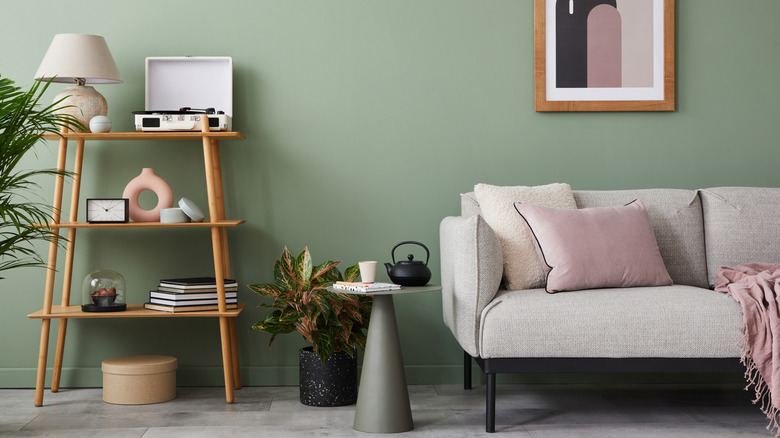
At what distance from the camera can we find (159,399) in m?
2.87

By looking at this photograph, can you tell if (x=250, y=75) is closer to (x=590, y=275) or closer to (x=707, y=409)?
(x=590, y=275)

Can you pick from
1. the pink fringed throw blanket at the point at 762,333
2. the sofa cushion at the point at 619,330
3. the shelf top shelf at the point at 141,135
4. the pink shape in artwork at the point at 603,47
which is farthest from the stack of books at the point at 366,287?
the pink shape in artwork at the point at 603,47

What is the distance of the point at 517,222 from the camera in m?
2.80

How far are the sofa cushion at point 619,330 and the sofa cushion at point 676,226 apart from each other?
0.57 meters

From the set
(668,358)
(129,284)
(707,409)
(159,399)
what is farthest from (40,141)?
(707,409)

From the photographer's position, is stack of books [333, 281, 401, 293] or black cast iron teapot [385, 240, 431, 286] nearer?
stack of books [333, 281, 401, 293]

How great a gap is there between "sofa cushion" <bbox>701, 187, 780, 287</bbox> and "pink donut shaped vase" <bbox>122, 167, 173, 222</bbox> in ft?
7.46

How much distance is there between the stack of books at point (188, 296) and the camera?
9.43 feet

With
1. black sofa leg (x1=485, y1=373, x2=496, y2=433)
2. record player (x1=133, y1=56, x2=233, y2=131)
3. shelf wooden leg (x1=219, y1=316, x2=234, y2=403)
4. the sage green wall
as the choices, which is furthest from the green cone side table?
record player (x1=133, y1=56, x2=233, y2=131)

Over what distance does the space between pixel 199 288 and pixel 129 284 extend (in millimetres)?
505

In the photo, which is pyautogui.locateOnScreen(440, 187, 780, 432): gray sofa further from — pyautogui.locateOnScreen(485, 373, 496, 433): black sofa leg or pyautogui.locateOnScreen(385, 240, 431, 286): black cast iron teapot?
pyautogui.locateOnScreen(385, 240, 431, 286): black cast iron teapot

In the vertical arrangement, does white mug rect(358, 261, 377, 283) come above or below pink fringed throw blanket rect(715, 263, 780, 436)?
above

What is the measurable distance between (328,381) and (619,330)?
1.14 metres

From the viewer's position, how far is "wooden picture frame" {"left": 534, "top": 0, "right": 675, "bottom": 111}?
3252 millimetres
